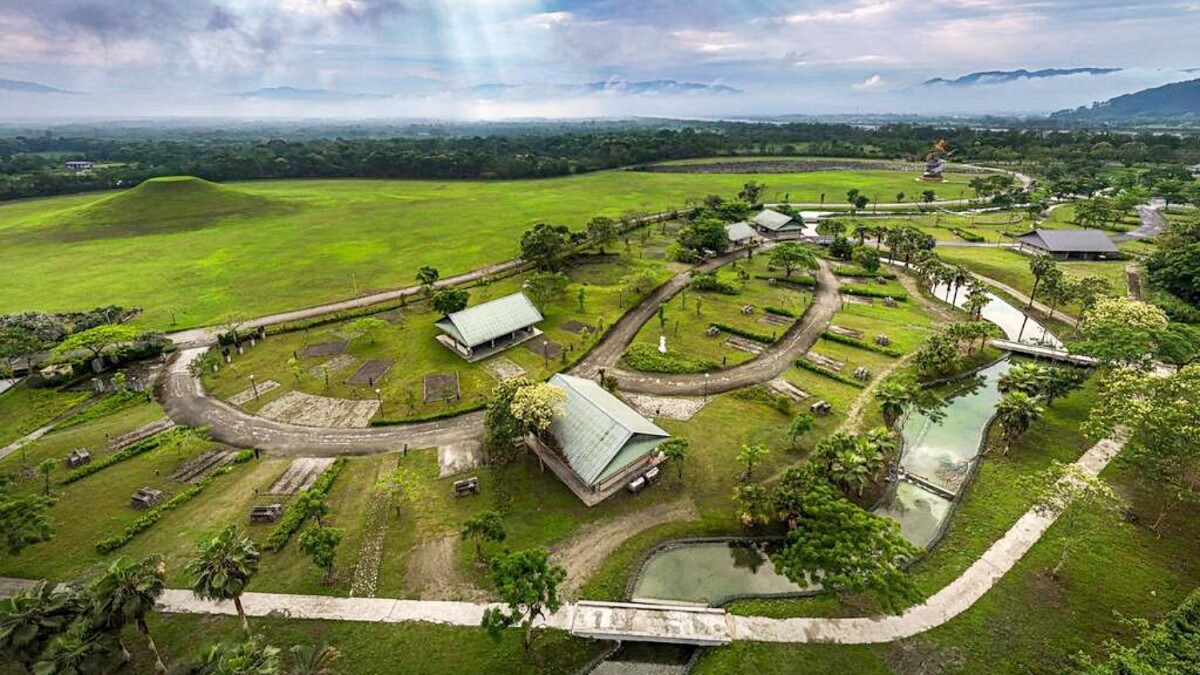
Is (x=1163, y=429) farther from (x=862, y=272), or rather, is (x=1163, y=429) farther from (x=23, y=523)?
(x=23, y=523)

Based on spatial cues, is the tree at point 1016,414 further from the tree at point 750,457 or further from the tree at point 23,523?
the tree at point 23,523

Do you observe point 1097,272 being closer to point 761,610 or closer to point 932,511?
point 932,511

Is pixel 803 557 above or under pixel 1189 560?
above

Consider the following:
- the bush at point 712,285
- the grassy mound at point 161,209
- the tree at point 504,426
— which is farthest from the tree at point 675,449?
the grassy mound at point 161,209

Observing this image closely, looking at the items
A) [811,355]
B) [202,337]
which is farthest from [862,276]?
[202,337]

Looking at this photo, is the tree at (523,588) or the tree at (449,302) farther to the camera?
the tree at (449,302)

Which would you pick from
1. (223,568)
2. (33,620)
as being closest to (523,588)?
(223,568)
